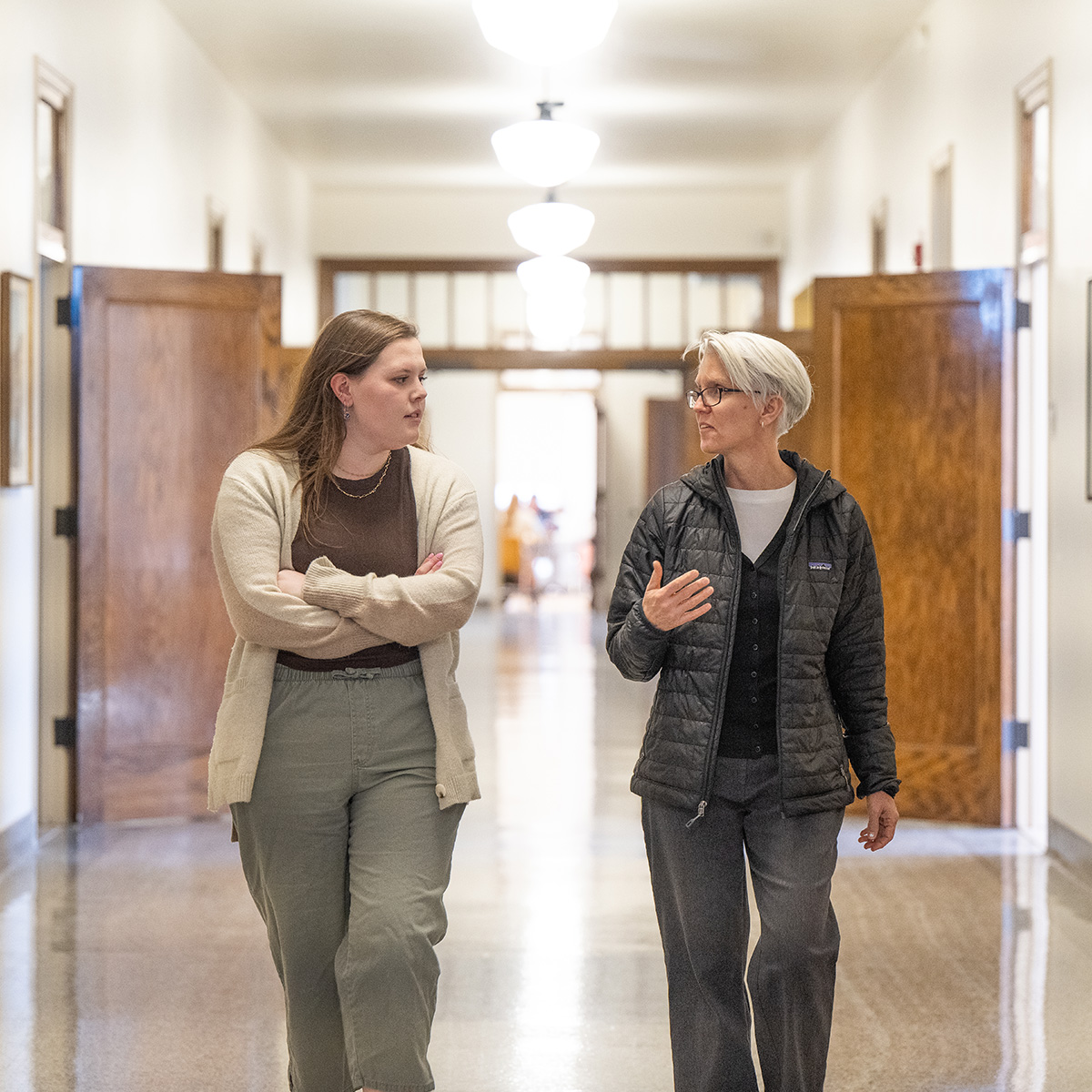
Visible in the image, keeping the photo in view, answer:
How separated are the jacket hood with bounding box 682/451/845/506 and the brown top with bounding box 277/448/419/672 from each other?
0.51 meters

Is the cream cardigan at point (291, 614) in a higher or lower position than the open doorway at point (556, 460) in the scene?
lower

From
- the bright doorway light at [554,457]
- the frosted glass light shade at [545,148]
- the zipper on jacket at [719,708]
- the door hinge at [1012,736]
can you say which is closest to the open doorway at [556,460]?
the bright doorway light at [554,457]

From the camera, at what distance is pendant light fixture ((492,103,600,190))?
6910 mm

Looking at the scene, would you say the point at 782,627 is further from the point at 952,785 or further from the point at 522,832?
the point at 952,785

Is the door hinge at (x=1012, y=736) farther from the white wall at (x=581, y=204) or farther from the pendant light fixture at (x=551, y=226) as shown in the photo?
the white wall at (x=581, y=204)

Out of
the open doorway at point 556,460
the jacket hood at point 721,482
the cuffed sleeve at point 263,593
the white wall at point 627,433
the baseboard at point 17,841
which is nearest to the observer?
the cuffed sleeve at point 263,593

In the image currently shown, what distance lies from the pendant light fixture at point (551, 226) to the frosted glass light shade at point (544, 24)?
10.0 ft

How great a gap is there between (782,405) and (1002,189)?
4.36 meters

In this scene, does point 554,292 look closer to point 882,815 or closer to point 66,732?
point 66,732

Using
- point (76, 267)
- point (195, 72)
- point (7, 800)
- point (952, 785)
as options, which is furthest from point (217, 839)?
point (195, 72)

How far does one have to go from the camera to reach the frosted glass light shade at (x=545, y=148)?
22.7 ft

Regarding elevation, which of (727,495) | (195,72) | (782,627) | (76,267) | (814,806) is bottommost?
(814,806)

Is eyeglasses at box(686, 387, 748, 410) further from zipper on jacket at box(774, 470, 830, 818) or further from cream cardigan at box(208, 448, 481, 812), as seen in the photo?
cream cardigan at box(208, 448, 481, 812)

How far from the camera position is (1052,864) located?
5645 millimetres
